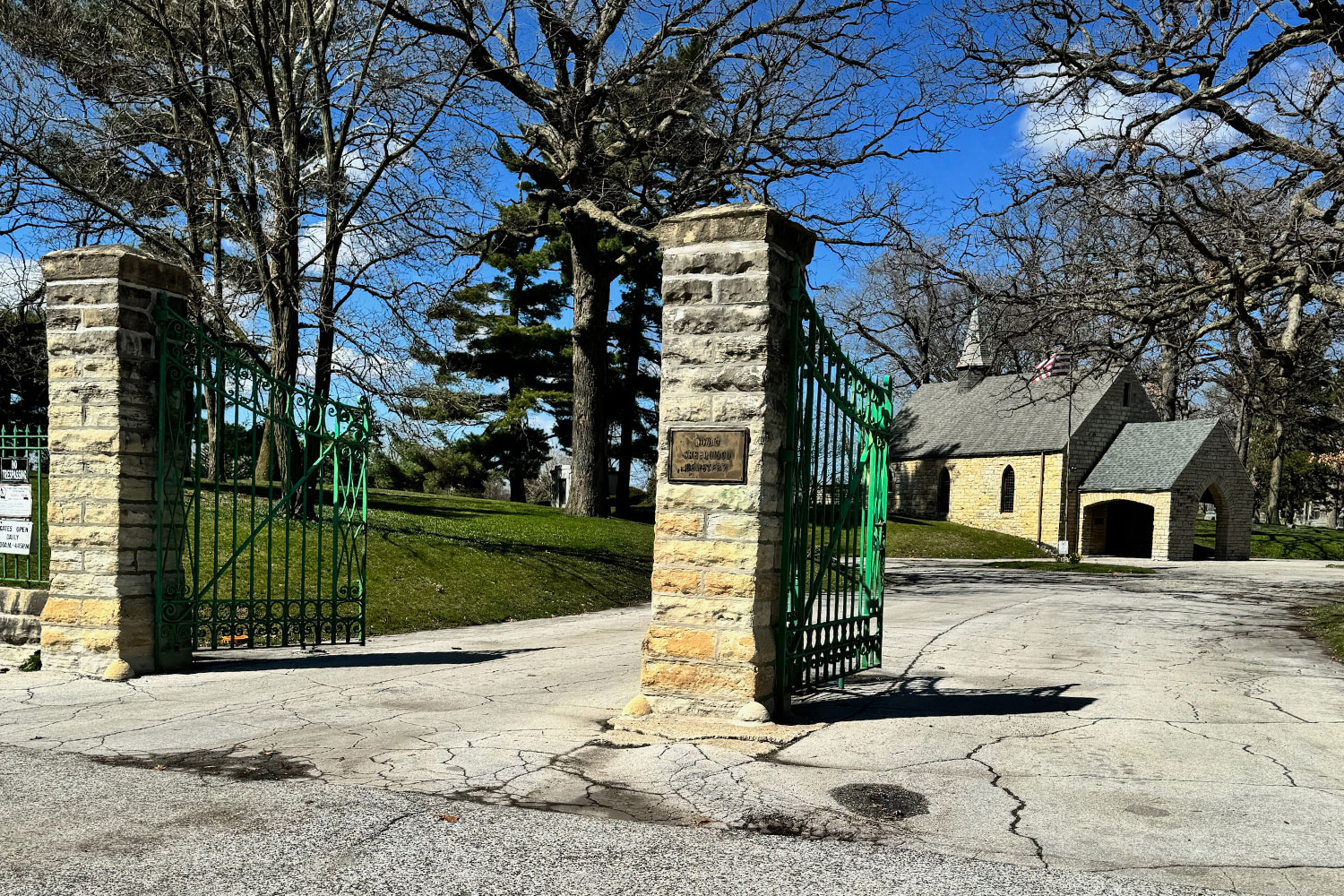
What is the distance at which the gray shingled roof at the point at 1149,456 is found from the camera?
38781 mm

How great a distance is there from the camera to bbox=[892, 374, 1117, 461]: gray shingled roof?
42.7 m

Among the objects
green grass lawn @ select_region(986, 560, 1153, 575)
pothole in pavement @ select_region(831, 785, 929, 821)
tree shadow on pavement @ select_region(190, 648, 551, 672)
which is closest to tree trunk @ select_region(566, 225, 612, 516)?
green grass lawn @ select_region(986, 560, 1153, 575)

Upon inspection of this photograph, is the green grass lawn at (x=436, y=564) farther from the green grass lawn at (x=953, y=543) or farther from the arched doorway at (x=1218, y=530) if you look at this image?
the arched doorway at (x=1218, y=530)

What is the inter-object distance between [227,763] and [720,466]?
137 inches

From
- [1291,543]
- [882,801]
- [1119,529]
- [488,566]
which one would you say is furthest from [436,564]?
[1291,543]

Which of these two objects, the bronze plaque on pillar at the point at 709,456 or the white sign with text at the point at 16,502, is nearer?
the bronze plaque on pillar at the point at 709,456

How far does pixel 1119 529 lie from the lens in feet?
143

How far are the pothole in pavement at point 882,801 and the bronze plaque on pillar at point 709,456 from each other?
216 cm

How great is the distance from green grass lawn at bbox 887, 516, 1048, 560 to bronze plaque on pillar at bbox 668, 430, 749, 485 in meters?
29.8

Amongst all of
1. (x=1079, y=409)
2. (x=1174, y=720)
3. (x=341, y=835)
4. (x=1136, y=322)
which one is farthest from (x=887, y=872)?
(x=1079, y=409)

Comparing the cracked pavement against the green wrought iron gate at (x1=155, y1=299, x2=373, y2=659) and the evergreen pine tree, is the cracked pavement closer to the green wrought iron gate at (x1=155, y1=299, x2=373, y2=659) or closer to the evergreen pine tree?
the green wrought iron gate at (x1=155, y1=299, x2=373, y2=659)

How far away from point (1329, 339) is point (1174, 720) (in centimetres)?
1056

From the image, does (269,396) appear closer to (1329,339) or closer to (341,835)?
(341,835)

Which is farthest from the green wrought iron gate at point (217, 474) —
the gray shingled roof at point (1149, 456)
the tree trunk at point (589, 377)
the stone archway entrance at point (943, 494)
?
the stone archway entrance at point (943, 494)
